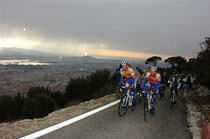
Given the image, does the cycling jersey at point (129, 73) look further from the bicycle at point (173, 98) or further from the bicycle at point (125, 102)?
the bicycle at point (173, 98)

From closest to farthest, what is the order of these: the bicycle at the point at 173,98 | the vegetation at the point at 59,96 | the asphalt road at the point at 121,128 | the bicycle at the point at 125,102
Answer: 1. the asphalt road at the point at 121,128
2. the bicycle at the point at 125,102
3. the bicycle at the point at 173,98
4. the vegetation at the point at 59,96

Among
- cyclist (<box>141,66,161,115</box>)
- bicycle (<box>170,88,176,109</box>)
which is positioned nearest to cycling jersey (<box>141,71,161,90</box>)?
cyclist (<box>141,66,161,115</box>)

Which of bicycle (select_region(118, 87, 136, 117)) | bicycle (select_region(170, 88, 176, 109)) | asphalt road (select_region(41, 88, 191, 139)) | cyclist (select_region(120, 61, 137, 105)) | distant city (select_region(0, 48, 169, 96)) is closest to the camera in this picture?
asphalt road (select_region(41, 88, 191, 139))

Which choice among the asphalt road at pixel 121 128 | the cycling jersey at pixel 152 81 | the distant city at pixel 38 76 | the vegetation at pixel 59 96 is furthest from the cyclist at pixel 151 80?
the distant city at pixel 38 76

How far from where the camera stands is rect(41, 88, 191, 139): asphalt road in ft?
15.4

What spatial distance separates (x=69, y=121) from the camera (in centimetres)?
567

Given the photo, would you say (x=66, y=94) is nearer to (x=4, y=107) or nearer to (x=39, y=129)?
(x=4, y=107)

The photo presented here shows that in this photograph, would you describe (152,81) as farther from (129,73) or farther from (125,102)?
(125,102)

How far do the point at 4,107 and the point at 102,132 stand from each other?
92.5ft

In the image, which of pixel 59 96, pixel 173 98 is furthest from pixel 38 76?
pixel 173 98

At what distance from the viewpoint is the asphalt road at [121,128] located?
15.4ft

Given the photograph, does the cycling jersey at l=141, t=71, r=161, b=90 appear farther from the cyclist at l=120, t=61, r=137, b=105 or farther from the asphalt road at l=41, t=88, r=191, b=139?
the asphalt road at l=41, t=88, r=191, b=139

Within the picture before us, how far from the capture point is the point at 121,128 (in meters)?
5.39

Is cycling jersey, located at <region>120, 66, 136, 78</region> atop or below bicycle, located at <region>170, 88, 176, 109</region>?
atop
